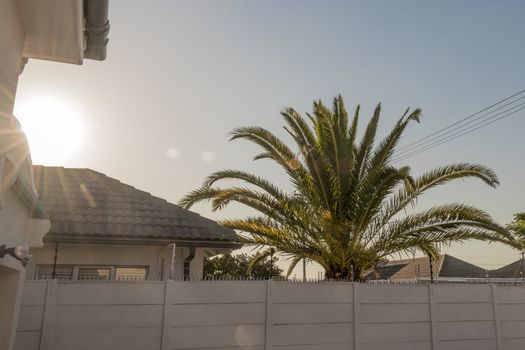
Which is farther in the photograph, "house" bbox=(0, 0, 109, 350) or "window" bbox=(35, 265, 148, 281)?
"window" bbox=(35, 265, 148, 281)

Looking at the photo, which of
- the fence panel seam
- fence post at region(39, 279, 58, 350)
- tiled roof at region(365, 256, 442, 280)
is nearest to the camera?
fence post at region(39, 279, 58, 350)

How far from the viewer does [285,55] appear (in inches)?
362

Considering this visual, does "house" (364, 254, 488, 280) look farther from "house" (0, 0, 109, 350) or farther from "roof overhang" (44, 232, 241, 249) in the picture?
"house" (0, 0, 109, 350)

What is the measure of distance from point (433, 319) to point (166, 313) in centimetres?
519

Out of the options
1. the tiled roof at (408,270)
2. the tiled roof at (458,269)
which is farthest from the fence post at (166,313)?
the tiled roof at (458,269)

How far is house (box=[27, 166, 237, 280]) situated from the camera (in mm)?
8492

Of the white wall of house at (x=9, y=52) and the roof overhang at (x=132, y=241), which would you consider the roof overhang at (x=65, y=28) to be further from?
the roof overhang at (x=132, y=241)

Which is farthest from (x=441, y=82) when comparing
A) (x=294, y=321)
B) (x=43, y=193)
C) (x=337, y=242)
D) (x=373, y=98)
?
(x=43, y=193)

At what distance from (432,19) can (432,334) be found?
6364 mm

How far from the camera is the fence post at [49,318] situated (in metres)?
6.19

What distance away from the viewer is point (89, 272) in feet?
28.9

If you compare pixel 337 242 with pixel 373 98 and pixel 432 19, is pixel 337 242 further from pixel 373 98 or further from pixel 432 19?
pixel 432 19

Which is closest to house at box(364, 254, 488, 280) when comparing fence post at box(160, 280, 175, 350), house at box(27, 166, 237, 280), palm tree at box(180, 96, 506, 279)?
palm tree at box(180, 96, 506, 279)

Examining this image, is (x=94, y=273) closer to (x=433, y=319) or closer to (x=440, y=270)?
(x=433, y=319)
